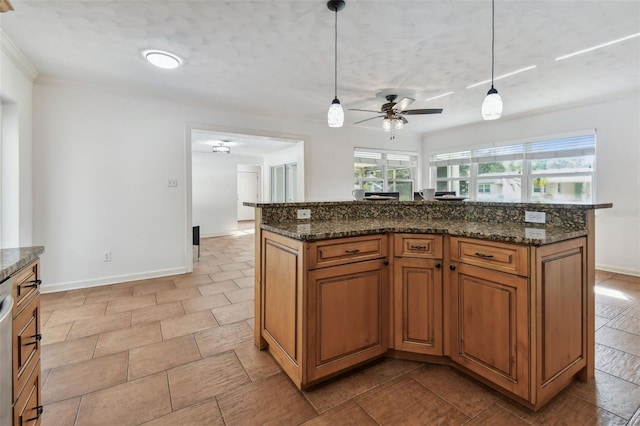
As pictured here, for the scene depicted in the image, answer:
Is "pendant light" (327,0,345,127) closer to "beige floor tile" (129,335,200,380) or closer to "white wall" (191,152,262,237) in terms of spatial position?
"beige floor tile" (129,335,200,380)

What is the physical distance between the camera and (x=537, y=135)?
4922 mm

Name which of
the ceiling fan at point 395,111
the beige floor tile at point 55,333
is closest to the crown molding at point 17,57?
the beige floor tile at point 55,333

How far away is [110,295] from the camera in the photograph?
10.9 ft

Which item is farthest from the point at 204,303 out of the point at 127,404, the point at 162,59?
the point at 162,59

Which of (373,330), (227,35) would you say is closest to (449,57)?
(227,35)

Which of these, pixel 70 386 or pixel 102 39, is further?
pixel 102 39

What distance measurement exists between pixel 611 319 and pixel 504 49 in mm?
2630

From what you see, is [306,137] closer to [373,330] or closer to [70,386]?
[373,330]

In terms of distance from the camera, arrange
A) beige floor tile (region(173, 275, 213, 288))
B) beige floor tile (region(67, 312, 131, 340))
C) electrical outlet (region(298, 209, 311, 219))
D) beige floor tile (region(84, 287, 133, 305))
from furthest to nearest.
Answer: beige floor tile (region(173, 275, 213, 288)), beige floor tile (region(84, 287, 133, 305)), beige floor tile (region(67, 312, 131, 340)), electrical outlet (region(298, 209, 311, 219))

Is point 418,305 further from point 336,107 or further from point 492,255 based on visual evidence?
point 336,107

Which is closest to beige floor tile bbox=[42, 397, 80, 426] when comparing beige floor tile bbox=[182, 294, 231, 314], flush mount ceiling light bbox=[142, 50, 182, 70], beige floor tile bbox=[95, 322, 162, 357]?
beige floor tile bbox=[95, 322, 162, 357]

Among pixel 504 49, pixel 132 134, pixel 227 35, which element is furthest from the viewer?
pixel 132 134

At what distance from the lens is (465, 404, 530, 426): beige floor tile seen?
1.45 meters

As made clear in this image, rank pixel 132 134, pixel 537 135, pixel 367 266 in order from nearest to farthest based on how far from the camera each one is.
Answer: pixel 367 266 < pixel 132 134 < pixel 537 135
